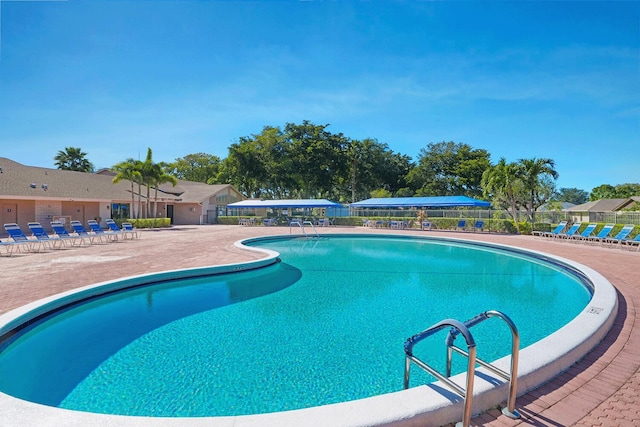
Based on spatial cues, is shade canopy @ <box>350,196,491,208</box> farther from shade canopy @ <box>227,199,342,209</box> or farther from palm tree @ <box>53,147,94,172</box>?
palm tree @ <box>53,147,94,172</box>

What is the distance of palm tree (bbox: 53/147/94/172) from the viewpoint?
43781mm

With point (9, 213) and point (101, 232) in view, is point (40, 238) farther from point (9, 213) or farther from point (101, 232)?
point (9, 213)

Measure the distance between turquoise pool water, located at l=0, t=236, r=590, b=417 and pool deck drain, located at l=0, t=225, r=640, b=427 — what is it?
101 cm

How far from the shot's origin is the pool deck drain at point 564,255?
8.45 feet

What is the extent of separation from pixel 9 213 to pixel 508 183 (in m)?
29.6

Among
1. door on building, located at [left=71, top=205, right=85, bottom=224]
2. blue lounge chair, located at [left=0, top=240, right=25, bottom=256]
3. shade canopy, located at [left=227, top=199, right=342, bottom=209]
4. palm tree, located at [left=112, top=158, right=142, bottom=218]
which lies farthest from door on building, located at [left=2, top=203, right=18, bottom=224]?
shade canopy, located at [left=227, top=199, right=342, bottom=209]

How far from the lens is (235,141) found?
42.6 m

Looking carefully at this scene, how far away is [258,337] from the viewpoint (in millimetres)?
5383

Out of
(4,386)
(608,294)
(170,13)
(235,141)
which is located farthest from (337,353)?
(235,141)

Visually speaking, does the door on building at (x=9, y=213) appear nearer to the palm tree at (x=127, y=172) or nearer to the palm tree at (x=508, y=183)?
the palm tree at (x=127, y=172)

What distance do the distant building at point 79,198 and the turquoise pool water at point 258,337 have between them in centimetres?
1779

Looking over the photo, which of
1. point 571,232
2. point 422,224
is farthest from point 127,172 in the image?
point 571,232

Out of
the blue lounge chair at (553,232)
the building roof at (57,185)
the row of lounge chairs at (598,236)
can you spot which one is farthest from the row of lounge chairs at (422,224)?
the building roof at (57,185)

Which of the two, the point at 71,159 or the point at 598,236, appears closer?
the point at 598,236
